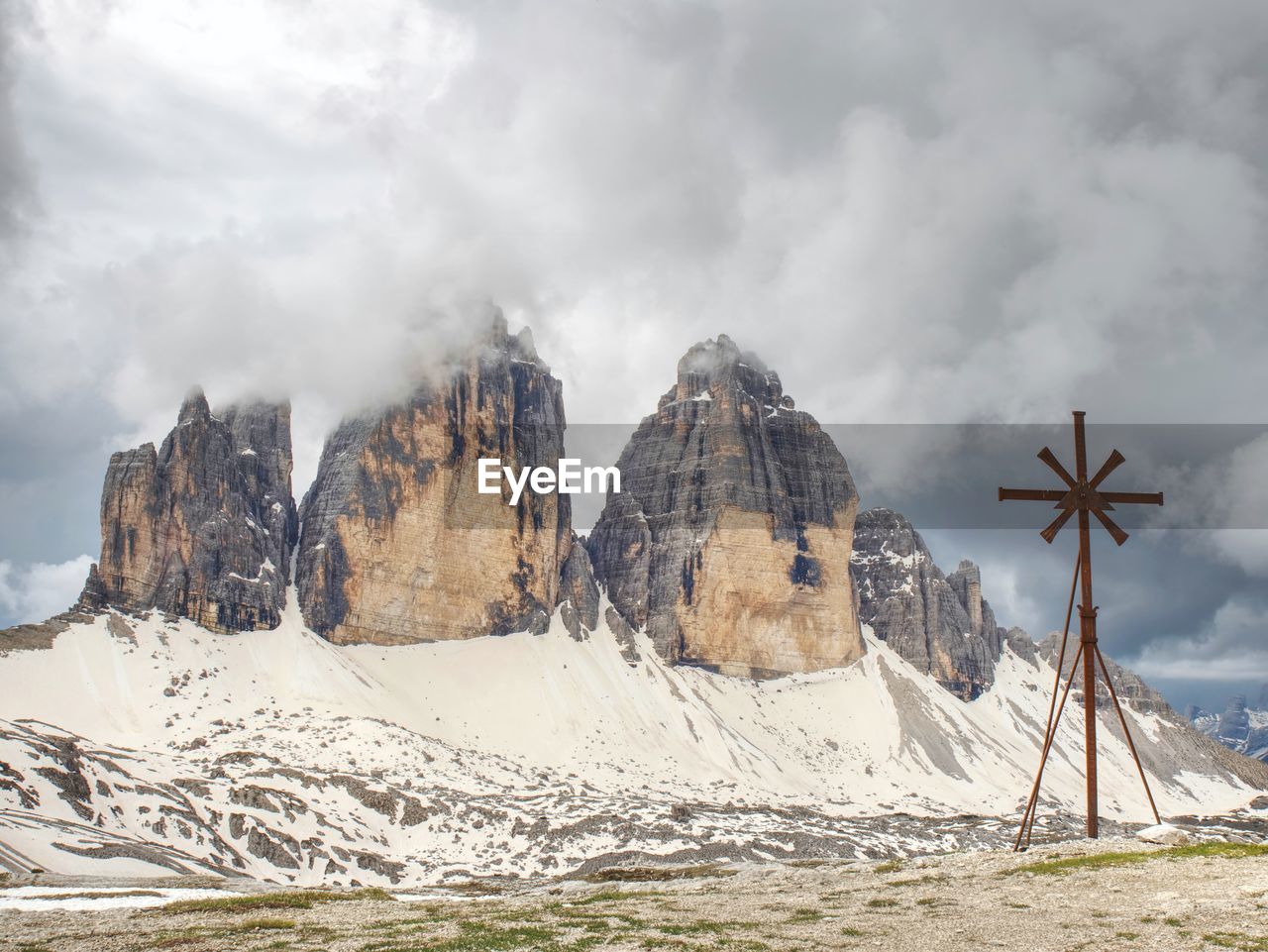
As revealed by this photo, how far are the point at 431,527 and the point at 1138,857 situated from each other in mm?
148501

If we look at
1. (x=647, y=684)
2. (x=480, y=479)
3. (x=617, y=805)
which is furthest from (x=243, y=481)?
(x=617, y=805)

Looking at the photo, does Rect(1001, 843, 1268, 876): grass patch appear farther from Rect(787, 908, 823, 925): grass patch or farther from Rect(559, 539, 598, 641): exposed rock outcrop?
Rect(559, 539, 598, 641): exposed rock outcrop

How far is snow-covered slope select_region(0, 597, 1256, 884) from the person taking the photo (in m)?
83.2

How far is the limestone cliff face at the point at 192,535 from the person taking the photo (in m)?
149

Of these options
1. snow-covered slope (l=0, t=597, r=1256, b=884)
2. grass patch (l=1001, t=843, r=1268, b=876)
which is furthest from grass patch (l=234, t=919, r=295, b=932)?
snow-covered slope (l=0, t=597, r=1256, b=884)

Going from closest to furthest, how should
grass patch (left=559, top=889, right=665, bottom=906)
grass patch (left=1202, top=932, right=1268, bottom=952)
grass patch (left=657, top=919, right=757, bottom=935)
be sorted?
grass patch (left=1202, top=932, right=1268, bottom=952)
grass patch (left=657, top=919, right=757, bottom=935)
grass patch (left=559, top=889, right=665, bottom=906)

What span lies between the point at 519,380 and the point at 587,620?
142ft

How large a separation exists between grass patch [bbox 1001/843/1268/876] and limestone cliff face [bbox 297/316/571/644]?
468ft

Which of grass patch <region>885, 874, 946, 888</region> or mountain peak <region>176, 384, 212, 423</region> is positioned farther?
mountain peak <region>176, 384, 212, 423</region>

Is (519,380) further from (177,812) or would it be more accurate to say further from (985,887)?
(985,887)

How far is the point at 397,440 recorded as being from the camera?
171000 millimetres

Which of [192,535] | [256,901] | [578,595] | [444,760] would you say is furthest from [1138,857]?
[578,595]

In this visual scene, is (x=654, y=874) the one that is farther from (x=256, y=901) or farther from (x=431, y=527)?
(x=431, y=527)

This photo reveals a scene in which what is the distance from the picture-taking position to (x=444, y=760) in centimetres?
12688
